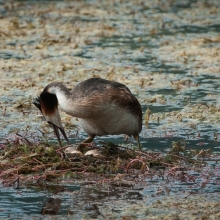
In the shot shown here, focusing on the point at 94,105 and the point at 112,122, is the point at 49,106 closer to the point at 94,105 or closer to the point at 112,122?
the point at 94,105

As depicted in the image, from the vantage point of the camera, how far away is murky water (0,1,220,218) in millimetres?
7922

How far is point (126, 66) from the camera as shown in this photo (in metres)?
14.1

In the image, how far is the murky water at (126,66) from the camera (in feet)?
26.0

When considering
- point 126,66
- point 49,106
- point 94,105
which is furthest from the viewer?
point 126,66

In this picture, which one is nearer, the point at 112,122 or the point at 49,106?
the point at 49,106

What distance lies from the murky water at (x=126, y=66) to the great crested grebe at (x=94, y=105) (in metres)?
0.76

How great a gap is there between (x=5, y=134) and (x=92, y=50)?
17.5 feet

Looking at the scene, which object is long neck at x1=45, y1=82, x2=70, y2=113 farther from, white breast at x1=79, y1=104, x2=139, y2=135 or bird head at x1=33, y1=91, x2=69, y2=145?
white breast at x1=79, y1=104, x2=139, y2=135

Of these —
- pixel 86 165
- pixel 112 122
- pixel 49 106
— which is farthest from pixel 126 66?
pixel 86 165

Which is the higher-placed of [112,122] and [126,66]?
[112,122]

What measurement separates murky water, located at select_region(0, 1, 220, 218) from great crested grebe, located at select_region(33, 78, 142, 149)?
76cm

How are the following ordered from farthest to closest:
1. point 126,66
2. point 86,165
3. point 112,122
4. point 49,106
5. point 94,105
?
1. point 126,66
2. point 112,122
3. point 49,106
4. point 94,105
5. point 86,165

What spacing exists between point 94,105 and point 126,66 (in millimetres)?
5322

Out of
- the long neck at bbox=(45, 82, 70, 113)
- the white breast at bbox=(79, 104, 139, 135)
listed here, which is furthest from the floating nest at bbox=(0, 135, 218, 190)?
the long neck at bbox=(45, 82, 70, 113)
